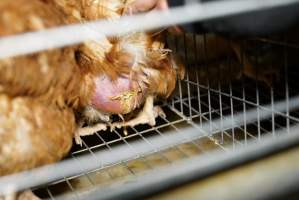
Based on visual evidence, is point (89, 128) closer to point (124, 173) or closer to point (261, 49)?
point (124, 173)

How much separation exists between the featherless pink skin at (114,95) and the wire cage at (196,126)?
155 mm

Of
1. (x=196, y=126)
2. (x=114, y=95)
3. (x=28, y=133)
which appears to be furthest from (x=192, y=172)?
(x=196, y=126)

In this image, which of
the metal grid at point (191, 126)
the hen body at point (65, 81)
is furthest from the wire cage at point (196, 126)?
the hen body at point (65, 81)

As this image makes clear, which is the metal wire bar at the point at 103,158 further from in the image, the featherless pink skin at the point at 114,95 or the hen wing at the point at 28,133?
the featherless pink skin at the point at 114,95

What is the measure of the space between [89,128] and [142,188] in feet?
3.88

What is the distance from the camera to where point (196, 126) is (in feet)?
5.46

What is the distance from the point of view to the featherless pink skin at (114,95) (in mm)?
1368

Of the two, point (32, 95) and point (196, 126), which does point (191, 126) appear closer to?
point (196, 126)

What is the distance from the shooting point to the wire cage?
4.31 feet

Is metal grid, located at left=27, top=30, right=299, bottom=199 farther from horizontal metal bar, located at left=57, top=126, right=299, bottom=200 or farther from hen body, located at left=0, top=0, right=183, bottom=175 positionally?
horizontal metal bar, located at left=57, top=126, right=299, bottom=200

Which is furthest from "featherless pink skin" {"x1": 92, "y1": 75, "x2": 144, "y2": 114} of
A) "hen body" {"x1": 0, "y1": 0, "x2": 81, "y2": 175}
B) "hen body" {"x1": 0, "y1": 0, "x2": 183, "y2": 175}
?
"hen body" {"x1": 0, "y1": 0, "x2": 81, "y2": 175}

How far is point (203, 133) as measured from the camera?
A: 1576mm

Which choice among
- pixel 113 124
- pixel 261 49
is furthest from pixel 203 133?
pixel 261 49

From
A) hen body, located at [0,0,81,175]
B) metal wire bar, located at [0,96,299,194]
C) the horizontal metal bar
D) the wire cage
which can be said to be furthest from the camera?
the wire cage
